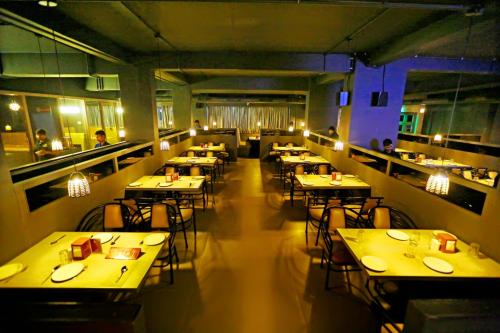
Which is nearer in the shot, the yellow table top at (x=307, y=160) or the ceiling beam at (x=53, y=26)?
the ceiling beam at (x=53, y=26)

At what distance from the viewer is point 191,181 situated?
4504mm

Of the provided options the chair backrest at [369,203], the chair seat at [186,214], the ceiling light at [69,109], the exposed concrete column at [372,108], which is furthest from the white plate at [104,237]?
the ceiling light at [69,109]

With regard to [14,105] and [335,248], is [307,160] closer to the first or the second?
[335,248]

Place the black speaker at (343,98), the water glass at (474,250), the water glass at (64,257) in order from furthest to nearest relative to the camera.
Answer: the black speaker at (343,98) < the water glass at (474,250) < the water glass at (64,257)

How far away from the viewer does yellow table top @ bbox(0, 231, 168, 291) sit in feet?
6.01

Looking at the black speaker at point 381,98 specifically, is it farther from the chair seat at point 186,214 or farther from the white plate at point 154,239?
the white plate at point 154,239

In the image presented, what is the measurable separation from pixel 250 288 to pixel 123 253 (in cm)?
151

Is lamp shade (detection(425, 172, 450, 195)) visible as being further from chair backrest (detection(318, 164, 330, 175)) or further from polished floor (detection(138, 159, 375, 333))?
chair backrest (detection(318, 164, 330, 175))

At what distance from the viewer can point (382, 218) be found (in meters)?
3.28

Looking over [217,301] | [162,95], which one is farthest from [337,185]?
[162,95]

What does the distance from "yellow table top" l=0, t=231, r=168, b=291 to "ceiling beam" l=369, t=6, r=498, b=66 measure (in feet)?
15.0

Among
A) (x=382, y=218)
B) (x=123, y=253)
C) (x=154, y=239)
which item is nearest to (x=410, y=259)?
(x=382, y=218)

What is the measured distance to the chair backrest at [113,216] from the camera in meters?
3.25

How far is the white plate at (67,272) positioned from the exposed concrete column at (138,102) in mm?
4491
